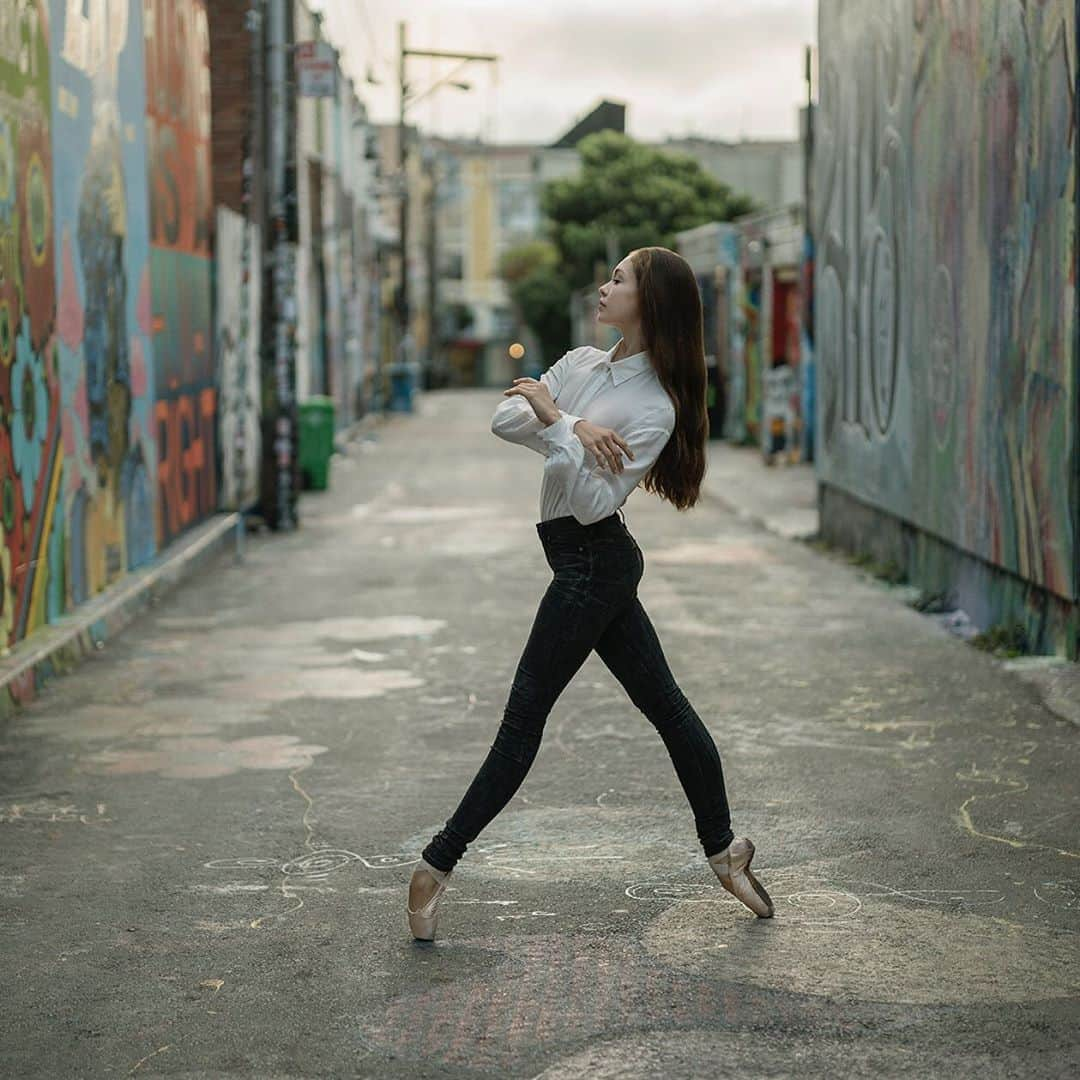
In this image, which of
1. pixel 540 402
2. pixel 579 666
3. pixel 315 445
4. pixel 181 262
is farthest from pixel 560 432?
pixel 315 445

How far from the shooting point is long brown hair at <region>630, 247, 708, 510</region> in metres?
5.24

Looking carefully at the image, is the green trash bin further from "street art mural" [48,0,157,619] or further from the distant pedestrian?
the distant pedestrian

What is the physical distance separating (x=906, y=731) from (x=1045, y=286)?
105 inches

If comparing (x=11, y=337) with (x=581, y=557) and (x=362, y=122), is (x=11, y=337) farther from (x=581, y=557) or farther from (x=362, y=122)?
(x=362, y=122)

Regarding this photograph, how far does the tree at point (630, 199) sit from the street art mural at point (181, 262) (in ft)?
139

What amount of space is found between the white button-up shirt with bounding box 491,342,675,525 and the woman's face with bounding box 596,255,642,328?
0.10 meters

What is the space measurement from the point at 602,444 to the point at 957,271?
23.1ft

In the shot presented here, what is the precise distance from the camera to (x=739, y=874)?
214 inches

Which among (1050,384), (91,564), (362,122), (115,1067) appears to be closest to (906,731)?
(1050,384)

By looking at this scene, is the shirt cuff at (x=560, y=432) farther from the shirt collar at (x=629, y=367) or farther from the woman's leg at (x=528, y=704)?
the woman's leg at (x=528, y=704)

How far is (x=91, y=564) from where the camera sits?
1166 centimetres


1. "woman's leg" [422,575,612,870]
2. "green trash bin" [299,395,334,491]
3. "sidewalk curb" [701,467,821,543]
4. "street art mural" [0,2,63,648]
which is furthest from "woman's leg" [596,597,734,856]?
"green trash bin" [299,395,334,491]

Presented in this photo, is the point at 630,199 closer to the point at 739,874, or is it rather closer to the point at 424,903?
the point at 739,874

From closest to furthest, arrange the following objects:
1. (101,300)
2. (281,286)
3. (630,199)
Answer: (101,300), (281,286), (630,199)
